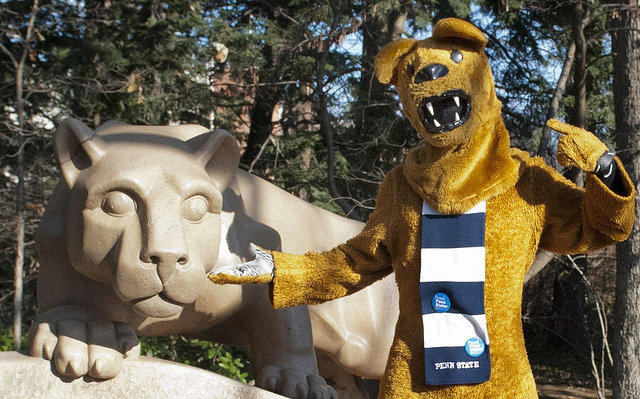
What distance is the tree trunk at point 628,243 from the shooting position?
5.73 metres

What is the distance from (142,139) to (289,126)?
519cm

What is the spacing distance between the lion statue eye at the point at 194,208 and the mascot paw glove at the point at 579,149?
106cm

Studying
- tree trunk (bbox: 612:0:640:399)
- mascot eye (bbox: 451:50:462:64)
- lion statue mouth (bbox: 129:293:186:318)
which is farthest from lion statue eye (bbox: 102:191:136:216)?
tree trunk (bbox: 612:0:640:399)

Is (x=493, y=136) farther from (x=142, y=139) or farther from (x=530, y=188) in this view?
(x=142, y=139)

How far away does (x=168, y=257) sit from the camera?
1.94 metres

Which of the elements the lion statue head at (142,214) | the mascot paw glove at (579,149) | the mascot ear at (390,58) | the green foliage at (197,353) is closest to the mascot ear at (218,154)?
the lion statue head at (142,214)

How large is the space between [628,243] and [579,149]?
14.7ft

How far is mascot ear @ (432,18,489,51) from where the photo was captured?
190 centimetres

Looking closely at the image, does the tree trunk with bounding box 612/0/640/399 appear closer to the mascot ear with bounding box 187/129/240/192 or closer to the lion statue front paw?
the mascot ear with bounding box 187/129/240/192

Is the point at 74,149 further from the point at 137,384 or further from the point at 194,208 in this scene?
the point at 137,384

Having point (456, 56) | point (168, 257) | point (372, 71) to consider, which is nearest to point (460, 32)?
point (456, 56)

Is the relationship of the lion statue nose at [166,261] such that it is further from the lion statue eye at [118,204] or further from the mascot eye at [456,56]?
the mascot eye at [456,56]

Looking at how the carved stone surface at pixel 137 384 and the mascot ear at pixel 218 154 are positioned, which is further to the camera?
the mascot ear at pixel 218 154

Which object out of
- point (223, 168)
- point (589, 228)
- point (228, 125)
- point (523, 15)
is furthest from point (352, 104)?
point (589, 228)
